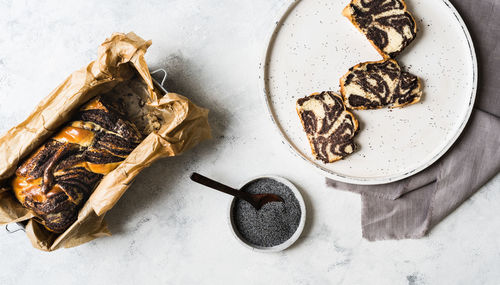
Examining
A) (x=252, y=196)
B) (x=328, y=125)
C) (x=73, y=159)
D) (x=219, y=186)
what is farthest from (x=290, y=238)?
(x=73, y=159)

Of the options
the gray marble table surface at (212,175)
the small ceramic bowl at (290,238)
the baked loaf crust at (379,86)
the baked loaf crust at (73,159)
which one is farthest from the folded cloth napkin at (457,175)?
the baked loaf crust at (73,159)

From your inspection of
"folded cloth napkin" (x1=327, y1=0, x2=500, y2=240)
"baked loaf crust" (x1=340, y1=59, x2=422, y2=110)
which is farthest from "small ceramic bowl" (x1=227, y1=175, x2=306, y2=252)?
"baked loaf crust" (x1=340, y1=59, x2=422, y2=110)

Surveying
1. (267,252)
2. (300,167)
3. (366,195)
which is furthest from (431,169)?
(267,252)

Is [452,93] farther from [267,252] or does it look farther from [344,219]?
[267,252]

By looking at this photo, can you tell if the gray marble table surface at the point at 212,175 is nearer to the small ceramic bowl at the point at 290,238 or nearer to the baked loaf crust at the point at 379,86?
the small ceramic bowl at the point at 290,238

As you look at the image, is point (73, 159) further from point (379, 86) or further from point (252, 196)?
point (379, 86)

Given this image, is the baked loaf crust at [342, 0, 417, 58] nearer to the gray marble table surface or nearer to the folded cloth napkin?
the folded cloth napkin
